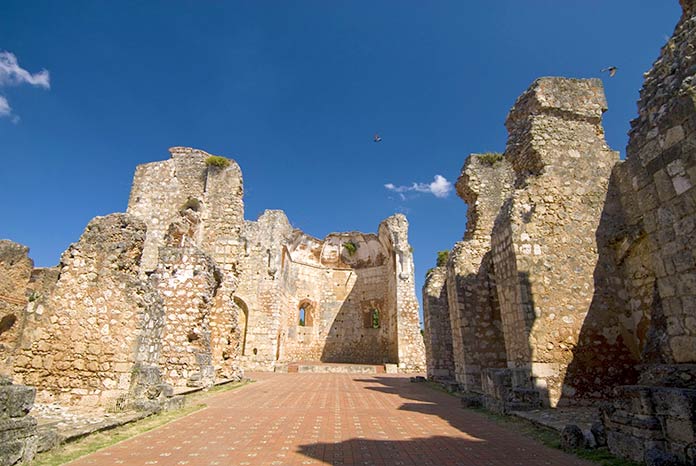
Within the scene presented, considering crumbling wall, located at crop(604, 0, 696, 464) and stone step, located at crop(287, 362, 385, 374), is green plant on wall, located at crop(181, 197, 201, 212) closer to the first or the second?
stone step, located at crop(287, 362, 385, 374)

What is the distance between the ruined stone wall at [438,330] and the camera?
1351 centimetres

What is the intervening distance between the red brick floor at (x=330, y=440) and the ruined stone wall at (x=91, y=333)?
145cm

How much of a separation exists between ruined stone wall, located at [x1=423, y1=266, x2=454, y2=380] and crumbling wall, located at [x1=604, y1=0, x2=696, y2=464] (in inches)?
359

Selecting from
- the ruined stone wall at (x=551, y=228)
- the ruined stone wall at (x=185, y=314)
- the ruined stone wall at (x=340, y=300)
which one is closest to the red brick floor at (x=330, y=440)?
the ruined stone wall at (x=551, y=228)

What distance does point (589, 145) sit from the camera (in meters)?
8.66

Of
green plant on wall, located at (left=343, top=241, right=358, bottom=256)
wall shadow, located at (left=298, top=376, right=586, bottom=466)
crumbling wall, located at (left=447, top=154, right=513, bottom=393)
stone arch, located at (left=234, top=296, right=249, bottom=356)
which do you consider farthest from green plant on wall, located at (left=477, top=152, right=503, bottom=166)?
green plant on wall, located at (left=343, top=241, right=358, bottom=256)

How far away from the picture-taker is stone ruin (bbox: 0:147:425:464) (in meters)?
6.19

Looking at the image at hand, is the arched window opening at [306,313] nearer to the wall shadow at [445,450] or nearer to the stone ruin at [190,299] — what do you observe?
the stone ruin at [190,299]

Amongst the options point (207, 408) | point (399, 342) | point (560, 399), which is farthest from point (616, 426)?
point (399, 342)

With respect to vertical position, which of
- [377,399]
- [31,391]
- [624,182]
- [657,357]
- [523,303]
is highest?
[624,182]

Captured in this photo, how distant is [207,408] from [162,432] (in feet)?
7.31

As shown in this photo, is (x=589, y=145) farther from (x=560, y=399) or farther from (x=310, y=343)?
(x=310, y=343)

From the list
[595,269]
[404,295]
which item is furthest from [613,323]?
[404,295]

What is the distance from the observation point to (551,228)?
7.80 metres
